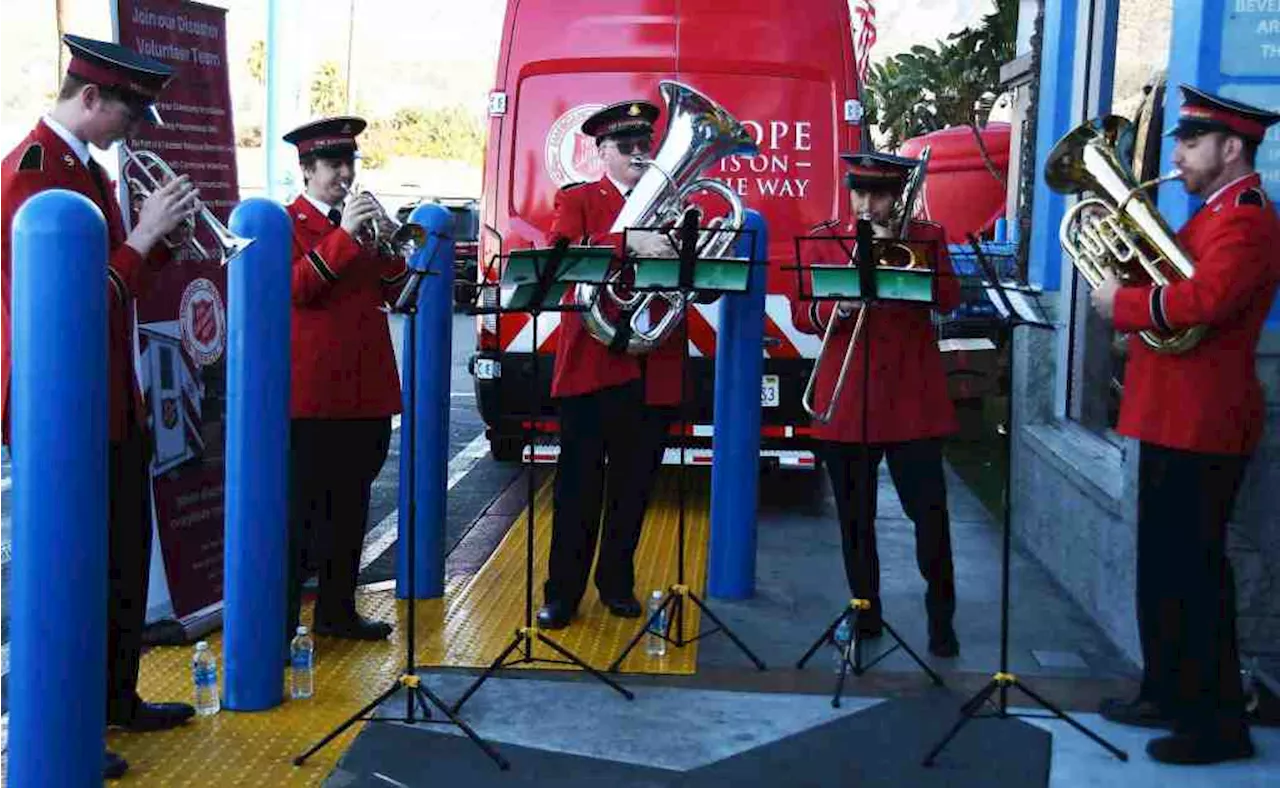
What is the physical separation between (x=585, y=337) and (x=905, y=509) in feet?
4.50

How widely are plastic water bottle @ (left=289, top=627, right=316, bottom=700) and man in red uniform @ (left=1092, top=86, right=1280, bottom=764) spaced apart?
2.68m

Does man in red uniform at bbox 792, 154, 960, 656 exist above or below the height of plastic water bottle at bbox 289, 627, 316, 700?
above

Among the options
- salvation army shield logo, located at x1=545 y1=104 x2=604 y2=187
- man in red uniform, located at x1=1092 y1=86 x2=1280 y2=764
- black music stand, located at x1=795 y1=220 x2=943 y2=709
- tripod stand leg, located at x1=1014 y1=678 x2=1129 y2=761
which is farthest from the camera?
salvation army shield logo, located at x1=545 y1=104 x2=604 y2=187

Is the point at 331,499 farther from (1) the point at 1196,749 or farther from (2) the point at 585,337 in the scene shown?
(1) the point at 1196,749

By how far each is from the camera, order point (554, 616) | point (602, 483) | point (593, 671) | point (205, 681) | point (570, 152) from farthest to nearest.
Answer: point (570, 152) < point (602, 483) < point (554, 616) < point (593, 671) < point (205, 681)

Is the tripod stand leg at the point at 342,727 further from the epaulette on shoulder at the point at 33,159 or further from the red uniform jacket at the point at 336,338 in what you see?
the epaulette on shoulder at the point at 33,159

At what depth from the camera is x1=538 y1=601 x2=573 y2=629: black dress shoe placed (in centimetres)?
613

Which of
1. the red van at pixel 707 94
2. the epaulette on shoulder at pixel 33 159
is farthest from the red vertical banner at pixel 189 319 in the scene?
the red van at pixel 707 94

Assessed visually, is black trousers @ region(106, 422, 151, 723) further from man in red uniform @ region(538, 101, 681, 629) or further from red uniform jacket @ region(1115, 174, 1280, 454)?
red uniform jacket @ region(1115, 174, 1280, 454)

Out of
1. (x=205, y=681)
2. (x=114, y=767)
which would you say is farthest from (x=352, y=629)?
(x=114, y=767)

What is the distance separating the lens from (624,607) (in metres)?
6.33

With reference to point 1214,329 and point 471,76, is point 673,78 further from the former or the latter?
point 471,76

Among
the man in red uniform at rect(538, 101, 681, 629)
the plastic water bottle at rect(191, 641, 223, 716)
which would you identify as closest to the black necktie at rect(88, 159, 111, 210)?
A: the plastic water bottle at rect(191, 641, 223, 716)

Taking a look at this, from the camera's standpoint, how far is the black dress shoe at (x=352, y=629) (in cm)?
588
